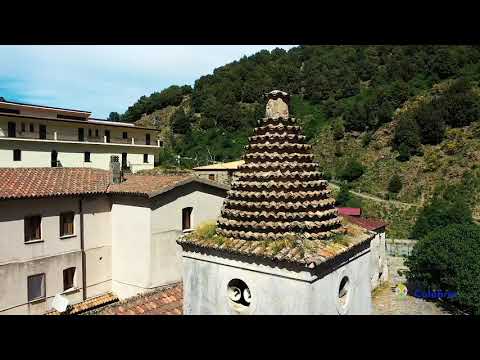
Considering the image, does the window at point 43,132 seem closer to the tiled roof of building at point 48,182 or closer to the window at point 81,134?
the window at point 81,134

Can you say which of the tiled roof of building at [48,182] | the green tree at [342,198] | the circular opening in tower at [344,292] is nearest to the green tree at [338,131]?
the green tree at [342,198]

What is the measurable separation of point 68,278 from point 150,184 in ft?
16.7

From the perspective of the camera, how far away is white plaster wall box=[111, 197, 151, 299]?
655 inches

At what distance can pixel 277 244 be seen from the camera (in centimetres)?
586

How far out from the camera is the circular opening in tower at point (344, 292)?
640 centimetres

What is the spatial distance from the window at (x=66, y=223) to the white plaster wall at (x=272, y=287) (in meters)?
11.6

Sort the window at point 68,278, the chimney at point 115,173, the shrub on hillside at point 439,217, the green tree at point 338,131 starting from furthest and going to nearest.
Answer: the green tree at point 338,131 < the shrub on hillside at point 439,217 < the chimney at point 115,173 < the window at point 68,278

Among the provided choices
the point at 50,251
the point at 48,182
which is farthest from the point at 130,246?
the point at 48,182

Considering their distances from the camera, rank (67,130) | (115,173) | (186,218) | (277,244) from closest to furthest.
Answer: (277,244)
(186,218)
(115,173)
(67,130)

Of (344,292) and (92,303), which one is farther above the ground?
(344,292)

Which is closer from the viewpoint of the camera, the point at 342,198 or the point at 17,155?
the point at 17,155

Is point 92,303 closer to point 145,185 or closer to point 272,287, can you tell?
point 145,185
